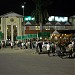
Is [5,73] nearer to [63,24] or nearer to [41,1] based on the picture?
[41,1]

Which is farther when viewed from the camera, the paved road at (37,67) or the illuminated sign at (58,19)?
the illuminated sign at (58,19)

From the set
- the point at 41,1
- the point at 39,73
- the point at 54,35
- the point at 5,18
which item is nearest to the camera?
the point at 39,73

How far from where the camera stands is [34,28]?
313 feet

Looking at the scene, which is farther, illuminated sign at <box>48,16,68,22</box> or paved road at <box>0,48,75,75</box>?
illuminated sign at <box>48,16,68,22</box>

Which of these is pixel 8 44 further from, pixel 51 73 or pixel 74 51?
pixel 51 73

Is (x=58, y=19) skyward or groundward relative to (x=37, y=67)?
skyward

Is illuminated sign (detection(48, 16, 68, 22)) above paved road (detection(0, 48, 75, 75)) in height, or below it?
above

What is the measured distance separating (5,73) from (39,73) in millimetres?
1871

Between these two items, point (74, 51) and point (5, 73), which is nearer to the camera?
point (5, 73)

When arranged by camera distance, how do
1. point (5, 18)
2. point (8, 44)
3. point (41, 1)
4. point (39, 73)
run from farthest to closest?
point (5, 18) → point (8, 44) → point (41, 1) → point (39, 73)

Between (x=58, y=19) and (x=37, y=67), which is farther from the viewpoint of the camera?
(x=58, y=19)

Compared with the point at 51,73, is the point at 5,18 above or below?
above

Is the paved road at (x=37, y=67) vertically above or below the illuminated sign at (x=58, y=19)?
below

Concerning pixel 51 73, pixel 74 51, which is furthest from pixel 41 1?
pixel 51 73
